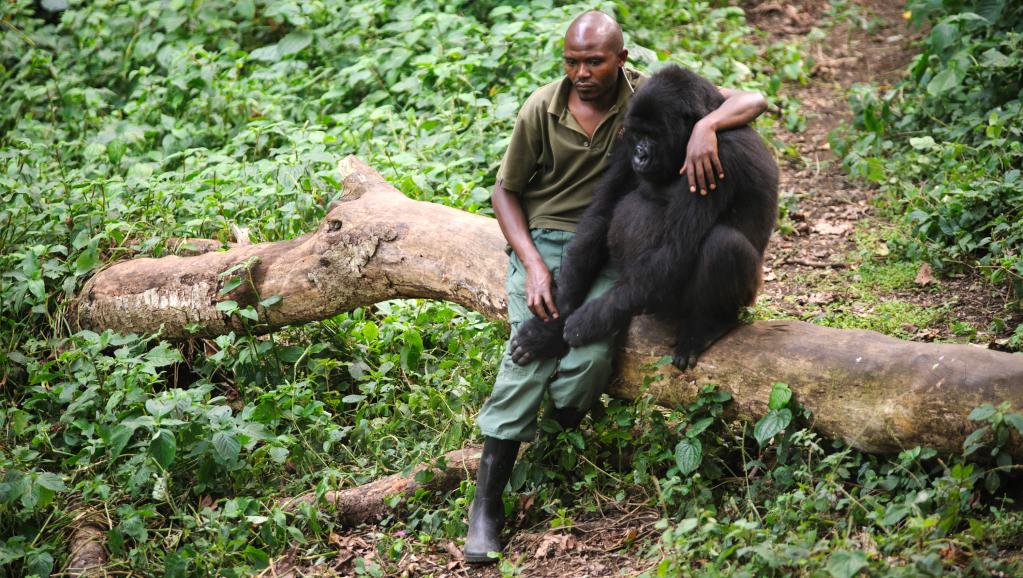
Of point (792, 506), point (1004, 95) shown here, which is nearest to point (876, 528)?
point (792, 506)

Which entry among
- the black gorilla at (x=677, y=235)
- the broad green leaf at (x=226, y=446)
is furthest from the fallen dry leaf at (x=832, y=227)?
the broad green leaf at (x=226, y=446)

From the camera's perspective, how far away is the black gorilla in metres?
3.83

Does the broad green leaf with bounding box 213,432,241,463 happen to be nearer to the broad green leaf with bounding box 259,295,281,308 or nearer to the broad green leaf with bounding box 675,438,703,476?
the broad green leaf with bounding box 259,295,281,308

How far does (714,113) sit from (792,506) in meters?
1.65

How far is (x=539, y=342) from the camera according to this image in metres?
4.10

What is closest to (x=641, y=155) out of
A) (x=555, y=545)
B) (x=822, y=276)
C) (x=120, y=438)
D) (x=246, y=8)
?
(x=555, y=545)

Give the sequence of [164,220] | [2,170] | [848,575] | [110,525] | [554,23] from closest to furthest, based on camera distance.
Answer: [848,575] → [110,525] → [164,220] → [2,170] → [554,23]

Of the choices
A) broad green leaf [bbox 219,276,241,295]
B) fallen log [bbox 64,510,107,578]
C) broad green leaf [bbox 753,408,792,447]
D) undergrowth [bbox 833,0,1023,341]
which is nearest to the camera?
broad green leaf [bbox 753,408,792,447]

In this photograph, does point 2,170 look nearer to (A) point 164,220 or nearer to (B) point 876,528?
(A) point 164,220

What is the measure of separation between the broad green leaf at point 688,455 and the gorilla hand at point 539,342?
66 cm

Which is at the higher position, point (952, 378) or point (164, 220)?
point (952, 378)

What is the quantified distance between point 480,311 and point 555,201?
711mm

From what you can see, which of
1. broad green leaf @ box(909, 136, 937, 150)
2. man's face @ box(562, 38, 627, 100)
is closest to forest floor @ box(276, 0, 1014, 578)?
broad green leaf @ box(909, 136, 937, 150)

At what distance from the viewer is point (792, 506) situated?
3.55 m
